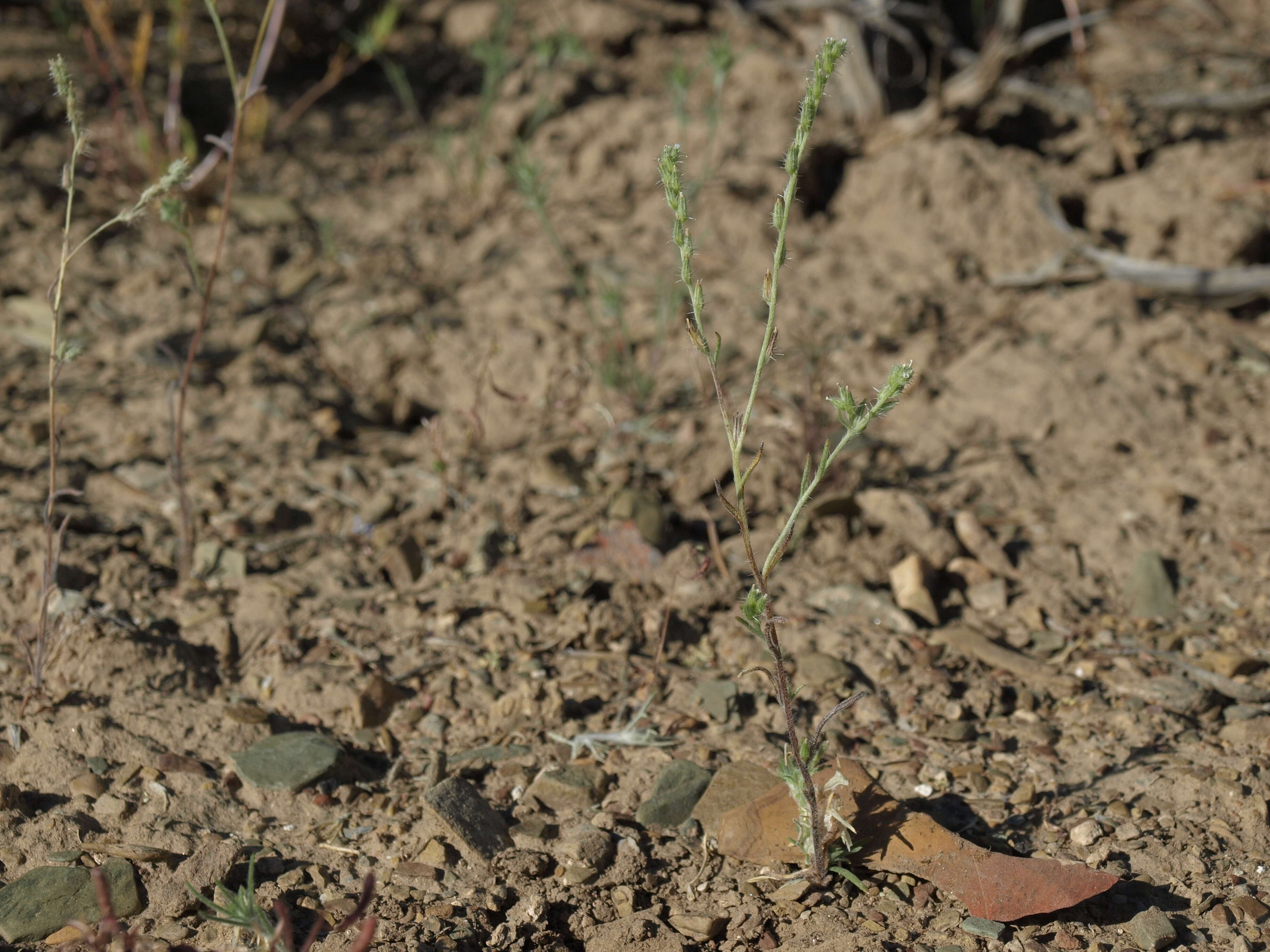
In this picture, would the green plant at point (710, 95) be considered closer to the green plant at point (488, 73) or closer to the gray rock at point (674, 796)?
the green plant at point (488, 73)

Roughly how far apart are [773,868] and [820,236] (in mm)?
2478

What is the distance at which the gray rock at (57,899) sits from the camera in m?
1.72

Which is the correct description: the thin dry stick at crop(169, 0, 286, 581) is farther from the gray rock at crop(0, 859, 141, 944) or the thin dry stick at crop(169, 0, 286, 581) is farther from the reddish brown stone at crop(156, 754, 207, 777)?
the gray rock at crop(0, 859, 141, 944)

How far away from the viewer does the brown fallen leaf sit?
177cm

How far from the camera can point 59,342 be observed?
207 cm

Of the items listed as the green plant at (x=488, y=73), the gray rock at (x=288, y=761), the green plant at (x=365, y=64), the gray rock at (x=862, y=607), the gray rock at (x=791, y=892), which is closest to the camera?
the gray rock at (x=791, y=892)

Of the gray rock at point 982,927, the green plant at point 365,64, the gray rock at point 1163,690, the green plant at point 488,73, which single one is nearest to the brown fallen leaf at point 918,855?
the gray rock at point 982,927

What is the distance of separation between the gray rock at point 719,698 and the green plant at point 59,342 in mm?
1325

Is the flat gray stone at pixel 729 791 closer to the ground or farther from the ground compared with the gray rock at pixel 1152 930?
farther from the ground

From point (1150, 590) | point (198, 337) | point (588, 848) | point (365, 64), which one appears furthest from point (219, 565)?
point (365, 64)

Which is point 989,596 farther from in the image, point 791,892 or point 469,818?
point 469,818

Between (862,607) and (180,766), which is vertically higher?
(180,766)

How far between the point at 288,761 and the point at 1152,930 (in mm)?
1593

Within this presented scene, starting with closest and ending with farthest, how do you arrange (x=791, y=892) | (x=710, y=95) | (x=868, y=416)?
(x=868, y=416) → (x=791, y=892) → (x=710, y=95)
